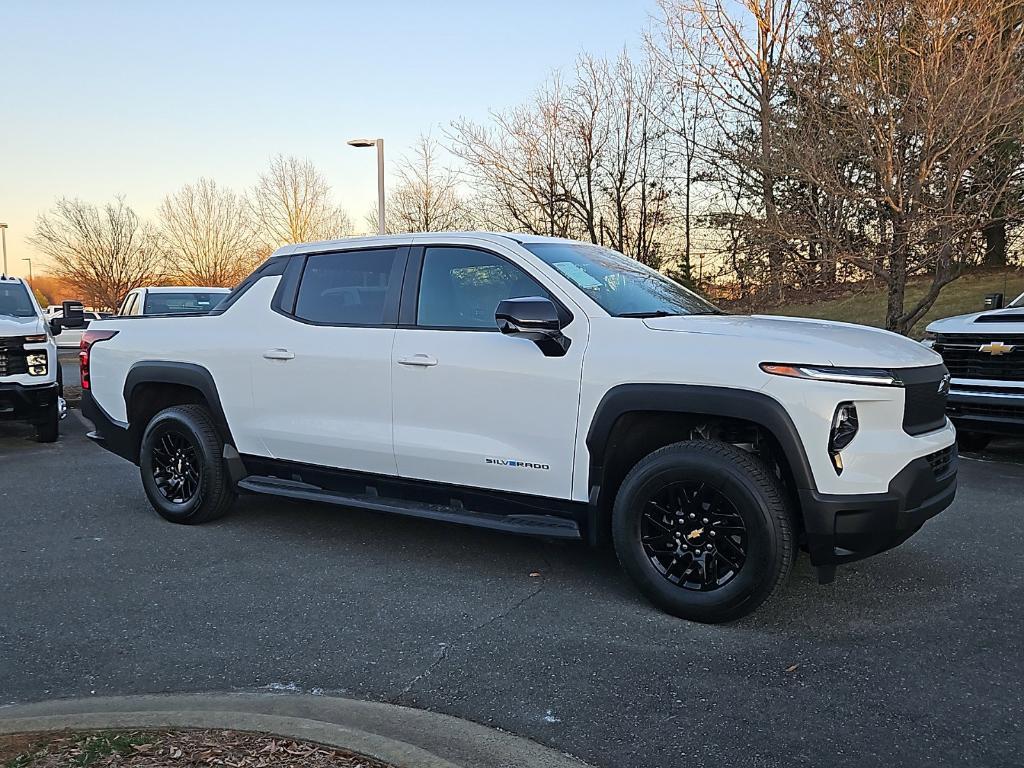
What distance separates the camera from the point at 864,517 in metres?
3.76

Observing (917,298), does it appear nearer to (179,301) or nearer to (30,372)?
(179,301)

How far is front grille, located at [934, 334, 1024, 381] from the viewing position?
7.34 metres

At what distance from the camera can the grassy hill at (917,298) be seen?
17047 millimetres

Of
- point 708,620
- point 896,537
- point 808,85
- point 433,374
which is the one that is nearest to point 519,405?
point 433,374

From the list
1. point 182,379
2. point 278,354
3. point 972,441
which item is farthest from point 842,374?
point 972,441

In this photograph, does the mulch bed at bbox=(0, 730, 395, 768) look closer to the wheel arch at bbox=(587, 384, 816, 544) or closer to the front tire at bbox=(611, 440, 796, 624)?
the front tire at bbox=(611, 440, 796, 624)

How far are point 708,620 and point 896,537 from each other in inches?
36.1

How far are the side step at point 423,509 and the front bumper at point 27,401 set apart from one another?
4405 mm

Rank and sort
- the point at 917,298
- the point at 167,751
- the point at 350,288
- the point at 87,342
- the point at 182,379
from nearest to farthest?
the point at 167,751, the point at 350,288, the point at 182,379, the point at 87,342, the point at 917,298

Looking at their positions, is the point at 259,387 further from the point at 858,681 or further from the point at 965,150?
the point at 965,150

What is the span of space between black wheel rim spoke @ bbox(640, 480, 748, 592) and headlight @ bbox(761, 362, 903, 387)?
62 centimetres

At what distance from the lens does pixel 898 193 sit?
12477mm

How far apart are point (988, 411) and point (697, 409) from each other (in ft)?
15.8

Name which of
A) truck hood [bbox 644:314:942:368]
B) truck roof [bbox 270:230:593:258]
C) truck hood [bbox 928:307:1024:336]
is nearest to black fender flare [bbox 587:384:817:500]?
truck hood [bbox 644:314:942:368]
